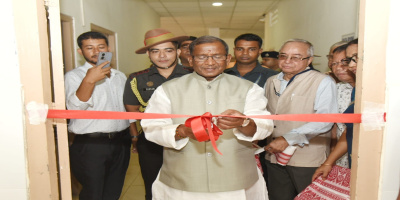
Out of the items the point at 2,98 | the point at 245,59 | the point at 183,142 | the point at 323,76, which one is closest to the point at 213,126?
the point at 183,142

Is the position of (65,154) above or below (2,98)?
below

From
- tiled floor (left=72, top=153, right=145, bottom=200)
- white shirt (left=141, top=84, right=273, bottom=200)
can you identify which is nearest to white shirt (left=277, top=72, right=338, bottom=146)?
white shirt (left=141, top=84, right=273, bottom=200)

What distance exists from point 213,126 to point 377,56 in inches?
30.3

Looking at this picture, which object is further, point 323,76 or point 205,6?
point 205,6

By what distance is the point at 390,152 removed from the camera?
1298mm

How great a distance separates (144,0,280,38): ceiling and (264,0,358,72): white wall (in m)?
1.32

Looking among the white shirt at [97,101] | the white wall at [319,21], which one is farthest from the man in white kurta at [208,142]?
the white wall at [319,21]

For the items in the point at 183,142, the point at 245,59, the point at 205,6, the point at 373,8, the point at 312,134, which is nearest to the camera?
the point at 373,8

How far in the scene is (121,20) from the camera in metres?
5.68

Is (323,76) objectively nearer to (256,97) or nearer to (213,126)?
(256,97)

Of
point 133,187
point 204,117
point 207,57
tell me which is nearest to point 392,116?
point 204,117

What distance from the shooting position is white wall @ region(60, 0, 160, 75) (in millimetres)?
3806

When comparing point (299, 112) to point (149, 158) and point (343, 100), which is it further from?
point (149, 158)

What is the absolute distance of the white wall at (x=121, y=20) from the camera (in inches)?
150
